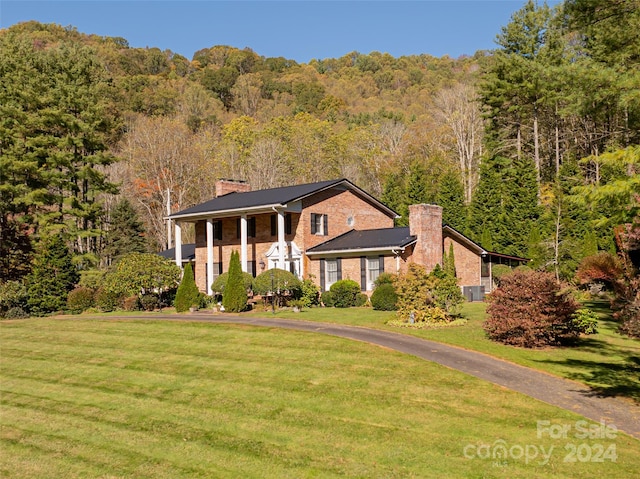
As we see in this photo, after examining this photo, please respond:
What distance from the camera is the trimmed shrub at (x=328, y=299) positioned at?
32.2 m

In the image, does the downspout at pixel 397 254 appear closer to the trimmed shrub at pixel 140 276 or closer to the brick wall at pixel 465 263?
the brick wall at pixel 465 263

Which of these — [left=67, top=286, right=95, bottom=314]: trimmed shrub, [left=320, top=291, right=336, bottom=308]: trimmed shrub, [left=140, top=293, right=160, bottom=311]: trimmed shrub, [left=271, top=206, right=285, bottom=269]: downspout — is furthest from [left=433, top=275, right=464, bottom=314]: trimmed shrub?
[left=67, top=286, right=95, bottom=314]: trimmed shrub

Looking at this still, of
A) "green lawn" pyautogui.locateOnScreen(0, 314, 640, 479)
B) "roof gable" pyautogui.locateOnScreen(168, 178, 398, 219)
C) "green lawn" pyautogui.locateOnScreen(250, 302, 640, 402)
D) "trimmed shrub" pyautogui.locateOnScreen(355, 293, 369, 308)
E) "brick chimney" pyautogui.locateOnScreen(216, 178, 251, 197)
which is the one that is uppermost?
"brick chimney" pyautogui.locateOnScreen(216, 178, 251, 197)

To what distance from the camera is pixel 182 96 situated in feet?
264

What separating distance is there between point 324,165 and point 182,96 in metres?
28.8

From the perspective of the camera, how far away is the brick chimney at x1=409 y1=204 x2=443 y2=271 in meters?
31.7

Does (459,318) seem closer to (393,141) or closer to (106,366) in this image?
(106,366)

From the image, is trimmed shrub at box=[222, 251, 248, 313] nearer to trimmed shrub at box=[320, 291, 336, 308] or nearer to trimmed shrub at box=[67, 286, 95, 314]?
trimmed shrub at box=[320, 291, 336, 308]

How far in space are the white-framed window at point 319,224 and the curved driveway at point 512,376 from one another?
1381 cm

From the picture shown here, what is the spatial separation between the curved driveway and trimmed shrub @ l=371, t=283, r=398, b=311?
6235 mm

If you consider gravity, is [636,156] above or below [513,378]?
above

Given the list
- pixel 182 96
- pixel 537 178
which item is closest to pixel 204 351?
pixel 537 178

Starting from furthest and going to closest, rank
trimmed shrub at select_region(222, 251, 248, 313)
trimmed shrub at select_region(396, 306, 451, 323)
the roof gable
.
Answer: the roof gable → trimmed shrub at select_region(222, 251, 248, 313) → trimmed shrub at select_region(396, 306, 451, 323)

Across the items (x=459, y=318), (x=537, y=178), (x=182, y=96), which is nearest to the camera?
(x=459, y=318)
